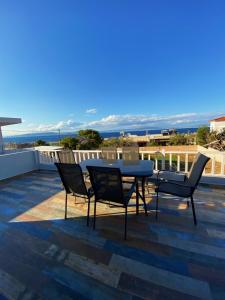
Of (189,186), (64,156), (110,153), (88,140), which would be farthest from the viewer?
(88,140)

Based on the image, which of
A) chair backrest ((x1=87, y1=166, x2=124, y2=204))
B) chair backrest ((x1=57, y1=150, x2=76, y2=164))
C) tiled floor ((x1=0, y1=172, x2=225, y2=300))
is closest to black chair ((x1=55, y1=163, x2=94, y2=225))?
chair backrest ((x1=87, y1=166, x2=124, y2=204))

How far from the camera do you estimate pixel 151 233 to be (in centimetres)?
200

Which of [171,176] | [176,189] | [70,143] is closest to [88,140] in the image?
[70,143]

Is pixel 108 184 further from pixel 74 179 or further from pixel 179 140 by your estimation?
pixel 179 140

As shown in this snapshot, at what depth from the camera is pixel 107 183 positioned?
1.98 m

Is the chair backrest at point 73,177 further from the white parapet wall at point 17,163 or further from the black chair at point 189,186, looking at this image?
the white parapet wall at point 17,163

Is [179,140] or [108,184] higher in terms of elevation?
[179,140]

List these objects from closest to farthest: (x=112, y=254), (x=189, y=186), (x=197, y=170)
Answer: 1. (x=112, y=254)
2. (x=189, y=186)
3. (x=197, y=170)

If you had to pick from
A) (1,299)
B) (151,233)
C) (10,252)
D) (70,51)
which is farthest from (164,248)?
(70,51)

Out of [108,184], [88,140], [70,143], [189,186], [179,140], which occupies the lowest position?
[189,186]

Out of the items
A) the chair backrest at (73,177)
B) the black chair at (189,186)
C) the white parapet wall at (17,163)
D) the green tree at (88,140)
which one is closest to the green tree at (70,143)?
the green tree at (88,140)

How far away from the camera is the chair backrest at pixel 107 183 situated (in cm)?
187

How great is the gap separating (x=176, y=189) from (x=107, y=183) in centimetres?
115

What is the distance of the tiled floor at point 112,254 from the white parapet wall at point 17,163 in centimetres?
233
